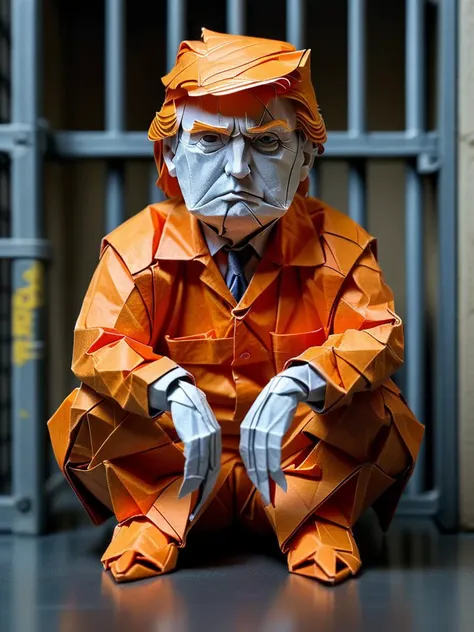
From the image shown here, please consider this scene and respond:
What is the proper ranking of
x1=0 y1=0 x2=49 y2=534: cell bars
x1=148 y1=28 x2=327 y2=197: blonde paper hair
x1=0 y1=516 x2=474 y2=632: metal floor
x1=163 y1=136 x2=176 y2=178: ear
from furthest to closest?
x1=0 y1=0 x2=49 y2=534: cell bars → x1=163 y1=136 x2=176 y2=178: ear → x1=148 y1=28 x2=327 y2=197: blonde paper hair → x1=0 y1=516 x2=474 y2=632: metal floor

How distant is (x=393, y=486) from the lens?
1832 mm

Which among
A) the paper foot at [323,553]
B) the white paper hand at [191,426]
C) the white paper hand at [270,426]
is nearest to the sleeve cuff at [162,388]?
the white paper hand at [191,426]

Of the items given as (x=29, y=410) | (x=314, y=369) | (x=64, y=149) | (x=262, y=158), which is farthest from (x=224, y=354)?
(x=64, y=149)

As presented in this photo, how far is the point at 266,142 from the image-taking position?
5.31 ft

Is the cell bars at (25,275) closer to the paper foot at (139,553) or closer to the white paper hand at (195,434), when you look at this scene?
the paper foot at (139,553)

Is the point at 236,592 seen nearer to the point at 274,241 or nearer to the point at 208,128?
the point at 274,241

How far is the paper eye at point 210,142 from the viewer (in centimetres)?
161

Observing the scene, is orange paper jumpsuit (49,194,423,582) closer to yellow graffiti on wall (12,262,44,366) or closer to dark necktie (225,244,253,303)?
dark necktie (225,244,253,303)

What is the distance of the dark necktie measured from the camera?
1.74 metres

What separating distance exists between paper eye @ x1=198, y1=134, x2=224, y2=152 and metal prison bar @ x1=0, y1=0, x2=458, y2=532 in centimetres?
45

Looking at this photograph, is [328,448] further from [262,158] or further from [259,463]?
[262,158]

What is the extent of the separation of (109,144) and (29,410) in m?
0.60

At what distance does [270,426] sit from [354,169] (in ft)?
2.59

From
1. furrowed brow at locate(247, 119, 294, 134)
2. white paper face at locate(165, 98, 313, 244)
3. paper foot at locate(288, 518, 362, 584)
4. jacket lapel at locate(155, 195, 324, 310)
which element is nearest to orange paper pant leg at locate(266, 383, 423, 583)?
paper foot at locate(288, 518, 362, 584)
